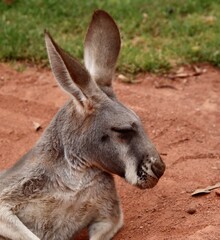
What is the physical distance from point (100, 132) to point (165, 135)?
6.15 ft

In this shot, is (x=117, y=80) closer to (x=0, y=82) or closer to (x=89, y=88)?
(x=0, y=82)

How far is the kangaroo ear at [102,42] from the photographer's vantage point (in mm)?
5250

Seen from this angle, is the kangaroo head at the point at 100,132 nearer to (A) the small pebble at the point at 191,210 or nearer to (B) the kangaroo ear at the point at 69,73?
(B) the kangaroo ear at the point at 69,73

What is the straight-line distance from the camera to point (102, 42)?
17.3 feet

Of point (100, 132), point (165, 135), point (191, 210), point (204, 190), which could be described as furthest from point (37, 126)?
point (100, 132)

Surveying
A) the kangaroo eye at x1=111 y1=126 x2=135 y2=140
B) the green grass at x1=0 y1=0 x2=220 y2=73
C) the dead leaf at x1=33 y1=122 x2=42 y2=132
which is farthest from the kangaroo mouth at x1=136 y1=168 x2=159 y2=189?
the green grass at x1=0 y1=0 x2=220 y2=73

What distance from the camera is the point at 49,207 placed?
485 cm

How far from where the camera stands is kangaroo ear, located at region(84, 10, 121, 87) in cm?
525

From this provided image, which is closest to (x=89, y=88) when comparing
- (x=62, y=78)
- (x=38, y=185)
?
(x=62, y=78)

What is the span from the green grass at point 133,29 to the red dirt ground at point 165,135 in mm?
225

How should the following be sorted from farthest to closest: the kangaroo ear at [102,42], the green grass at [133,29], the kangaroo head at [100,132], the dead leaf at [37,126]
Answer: the green grass at [133,29]
the dead leaf at [37,126]
the kangaroo ear at [102,42]
the kangaroo head at [100,132]

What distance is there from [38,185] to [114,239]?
68 cm

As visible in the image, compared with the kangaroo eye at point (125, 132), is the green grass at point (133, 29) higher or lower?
lower

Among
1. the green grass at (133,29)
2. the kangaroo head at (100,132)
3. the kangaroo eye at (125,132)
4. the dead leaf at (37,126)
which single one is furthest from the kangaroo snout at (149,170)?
the green grass at (133,29)
